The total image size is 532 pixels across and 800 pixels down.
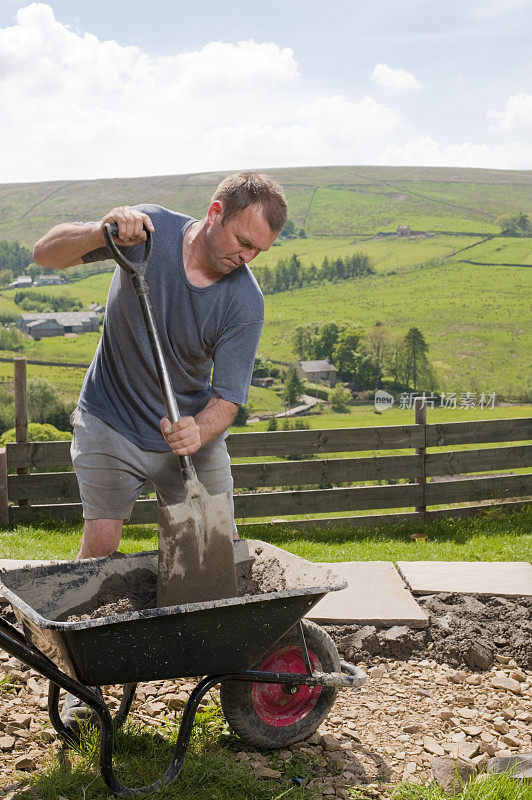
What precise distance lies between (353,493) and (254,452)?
1.00 meters

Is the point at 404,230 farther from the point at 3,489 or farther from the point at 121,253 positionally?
the point at 121,253

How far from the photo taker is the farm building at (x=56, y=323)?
13.6m

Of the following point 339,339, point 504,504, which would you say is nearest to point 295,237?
point 339,339

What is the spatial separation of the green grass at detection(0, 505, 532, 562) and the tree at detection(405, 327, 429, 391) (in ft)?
28.1

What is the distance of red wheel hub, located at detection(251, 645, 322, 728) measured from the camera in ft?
7.81

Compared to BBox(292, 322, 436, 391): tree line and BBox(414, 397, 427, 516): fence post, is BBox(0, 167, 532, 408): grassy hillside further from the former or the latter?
BBox(414, 397, 427, 516): fence post

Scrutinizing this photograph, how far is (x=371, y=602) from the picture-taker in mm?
3412

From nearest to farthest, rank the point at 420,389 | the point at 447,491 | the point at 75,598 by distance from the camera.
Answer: the point at 75,598 → the point at 447,491 → the point at 420,389

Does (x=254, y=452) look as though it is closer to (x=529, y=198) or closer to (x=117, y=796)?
(x=117, y=796)

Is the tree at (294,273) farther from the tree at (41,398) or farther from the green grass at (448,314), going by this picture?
the tree at (41,398)

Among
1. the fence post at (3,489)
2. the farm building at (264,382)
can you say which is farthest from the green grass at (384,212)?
the fence post at (3,489)

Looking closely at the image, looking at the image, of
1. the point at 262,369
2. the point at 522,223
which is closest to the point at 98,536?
the point at 262,369

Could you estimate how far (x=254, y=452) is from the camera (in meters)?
6.08

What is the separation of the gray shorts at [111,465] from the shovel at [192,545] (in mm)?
372
